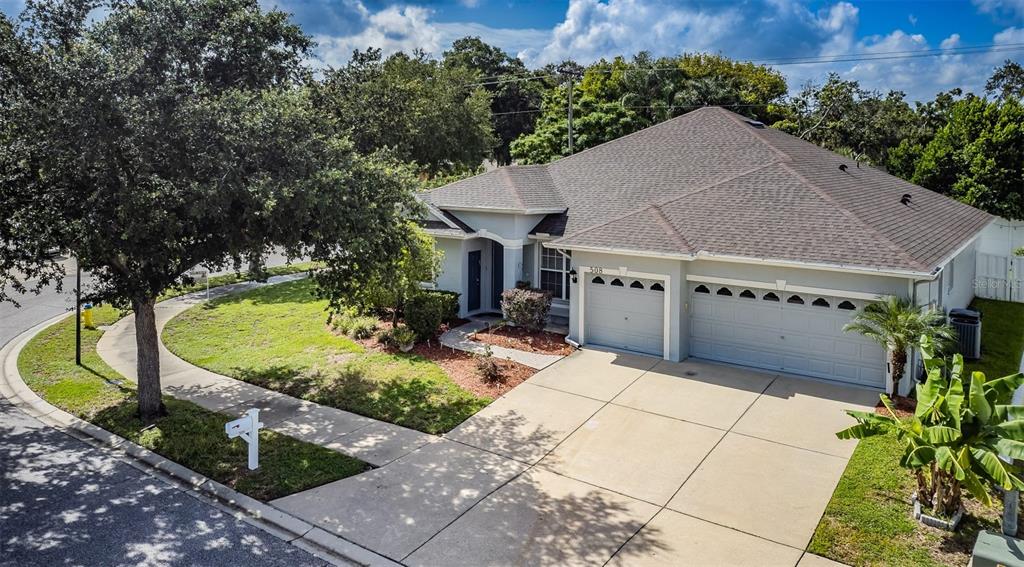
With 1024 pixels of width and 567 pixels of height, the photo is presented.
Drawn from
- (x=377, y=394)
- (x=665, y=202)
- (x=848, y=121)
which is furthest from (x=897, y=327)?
(x=848, y=121)

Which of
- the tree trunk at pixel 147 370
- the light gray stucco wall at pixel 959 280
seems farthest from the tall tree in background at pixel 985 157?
the tree trunk at pixel 147 370

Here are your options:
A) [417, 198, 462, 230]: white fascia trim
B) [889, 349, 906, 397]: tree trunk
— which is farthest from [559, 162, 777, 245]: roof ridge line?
[889, 349, 906, 397]: tree trunk

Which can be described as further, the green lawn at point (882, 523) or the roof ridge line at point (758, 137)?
the roof ridge line at point (758, 137)

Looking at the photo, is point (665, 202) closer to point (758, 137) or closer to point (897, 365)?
point (758, 137)

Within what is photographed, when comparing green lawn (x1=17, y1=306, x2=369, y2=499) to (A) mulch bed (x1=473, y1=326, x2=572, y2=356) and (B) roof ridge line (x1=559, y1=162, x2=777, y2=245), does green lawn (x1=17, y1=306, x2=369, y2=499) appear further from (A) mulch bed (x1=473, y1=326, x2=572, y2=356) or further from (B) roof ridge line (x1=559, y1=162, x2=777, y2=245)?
(B) roof ridge line (x1=559, y1=162, x2=777, y2=245)

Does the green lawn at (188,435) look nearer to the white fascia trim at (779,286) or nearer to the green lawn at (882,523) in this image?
the green lawn at (882,523)

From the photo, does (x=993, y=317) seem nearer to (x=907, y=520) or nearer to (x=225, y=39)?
(x=907, y=520)
